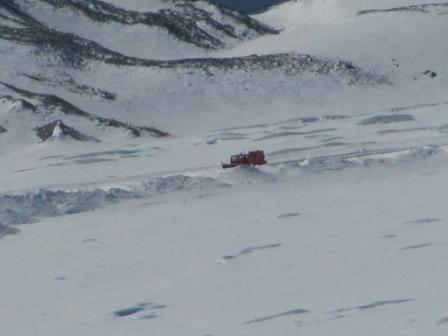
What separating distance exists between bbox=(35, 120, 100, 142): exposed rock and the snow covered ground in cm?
7

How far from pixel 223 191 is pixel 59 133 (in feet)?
46.3

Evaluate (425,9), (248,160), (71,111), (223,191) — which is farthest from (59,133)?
(425,9)

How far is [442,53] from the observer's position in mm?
45219

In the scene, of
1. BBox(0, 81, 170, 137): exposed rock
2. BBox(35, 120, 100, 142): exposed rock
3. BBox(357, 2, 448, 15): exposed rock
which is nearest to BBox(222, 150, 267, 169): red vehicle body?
BBox(35, 120, 100, 142): exposed rock

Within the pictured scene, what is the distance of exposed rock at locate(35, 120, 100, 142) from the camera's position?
108 feet

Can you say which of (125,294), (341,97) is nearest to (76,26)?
(341,97)

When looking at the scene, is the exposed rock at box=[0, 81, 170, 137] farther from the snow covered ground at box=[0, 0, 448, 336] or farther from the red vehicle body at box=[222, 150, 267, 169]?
the red vehicle body at box=[222, 150, 267, 169]

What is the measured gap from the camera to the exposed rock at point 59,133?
108ft

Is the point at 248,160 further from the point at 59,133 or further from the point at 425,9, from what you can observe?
the point at 425,9

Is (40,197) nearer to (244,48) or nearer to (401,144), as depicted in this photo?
(401,144)

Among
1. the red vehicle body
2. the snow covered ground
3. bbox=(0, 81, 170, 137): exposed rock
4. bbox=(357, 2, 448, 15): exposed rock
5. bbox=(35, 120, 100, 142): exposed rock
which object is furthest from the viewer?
bbox=(357, 2, 448, 15): exposed rock

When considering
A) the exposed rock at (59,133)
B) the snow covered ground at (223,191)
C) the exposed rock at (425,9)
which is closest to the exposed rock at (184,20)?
the snow covered ground at (223,191)

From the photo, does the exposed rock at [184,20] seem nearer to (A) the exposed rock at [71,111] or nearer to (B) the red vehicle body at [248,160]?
(A) the exposed rock at [71,111]

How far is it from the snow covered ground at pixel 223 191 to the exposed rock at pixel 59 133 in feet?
0.22
